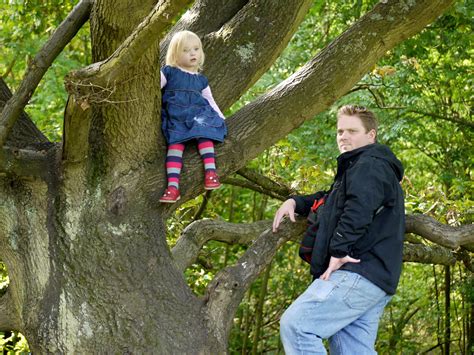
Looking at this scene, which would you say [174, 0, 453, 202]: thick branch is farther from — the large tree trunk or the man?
the man

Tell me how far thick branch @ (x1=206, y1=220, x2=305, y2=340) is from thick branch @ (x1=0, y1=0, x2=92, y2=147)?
130 cm

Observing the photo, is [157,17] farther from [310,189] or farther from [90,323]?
[310,189]

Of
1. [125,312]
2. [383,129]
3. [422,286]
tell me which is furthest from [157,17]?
[422,286]

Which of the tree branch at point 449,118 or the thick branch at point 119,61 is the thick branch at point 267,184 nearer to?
the tree branch at point 449,118

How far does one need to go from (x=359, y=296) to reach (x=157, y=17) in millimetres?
1619

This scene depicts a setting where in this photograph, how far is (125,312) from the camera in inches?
130

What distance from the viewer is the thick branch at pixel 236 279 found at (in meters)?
3.55

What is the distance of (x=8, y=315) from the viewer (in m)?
3.62

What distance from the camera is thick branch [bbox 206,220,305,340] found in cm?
355

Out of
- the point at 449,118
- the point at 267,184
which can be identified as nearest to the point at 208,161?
the point at 267,184

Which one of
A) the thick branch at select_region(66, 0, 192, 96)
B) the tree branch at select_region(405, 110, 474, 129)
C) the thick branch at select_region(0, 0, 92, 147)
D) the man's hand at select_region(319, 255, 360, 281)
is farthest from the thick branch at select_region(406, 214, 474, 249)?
the tree branch at select_region(405, 110, 474, 129)

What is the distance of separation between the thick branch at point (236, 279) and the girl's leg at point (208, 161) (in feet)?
1.51

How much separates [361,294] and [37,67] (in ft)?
6.24

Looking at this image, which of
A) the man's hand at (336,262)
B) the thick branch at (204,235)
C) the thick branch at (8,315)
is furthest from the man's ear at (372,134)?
the thick branch at (8,315)
